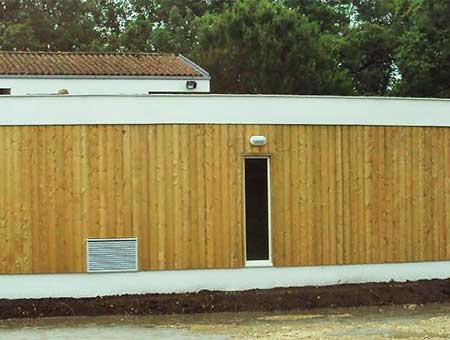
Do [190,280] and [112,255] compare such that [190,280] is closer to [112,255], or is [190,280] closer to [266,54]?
[112,255]

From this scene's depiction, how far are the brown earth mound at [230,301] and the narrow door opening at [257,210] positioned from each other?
64 cm

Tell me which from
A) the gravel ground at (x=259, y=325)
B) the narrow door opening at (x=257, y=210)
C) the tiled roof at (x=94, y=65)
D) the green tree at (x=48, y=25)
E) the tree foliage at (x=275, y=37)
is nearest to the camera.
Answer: the gravel ground at (x=259, y=325)

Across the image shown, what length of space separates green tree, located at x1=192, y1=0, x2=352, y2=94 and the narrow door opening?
17.5 metres

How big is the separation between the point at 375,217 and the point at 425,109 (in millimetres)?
1932

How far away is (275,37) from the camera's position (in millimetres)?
31516

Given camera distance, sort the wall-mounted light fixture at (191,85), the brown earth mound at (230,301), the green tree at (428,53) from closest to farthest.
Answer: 1. the brown earth mound at (230,301)
2. the wall-mounted light fixture at (191,85)
3. the green tree at (428,53)

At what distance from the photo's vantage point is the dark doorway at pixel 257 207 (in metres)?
12.8

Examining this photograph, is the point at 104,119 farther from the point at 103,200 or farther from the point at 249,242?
the point at 249,242

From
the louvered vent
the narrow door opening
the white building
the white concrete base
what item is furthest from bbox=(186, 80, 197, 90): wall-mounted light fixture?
the louvered vent

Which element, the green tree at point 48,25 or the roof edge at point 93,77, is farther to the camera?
the green tree at point 48,25

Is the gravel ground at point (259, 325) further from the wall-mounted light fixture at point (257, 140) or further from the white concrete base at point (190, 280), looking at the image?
the wall-mounted light fixture at point (257, 140)

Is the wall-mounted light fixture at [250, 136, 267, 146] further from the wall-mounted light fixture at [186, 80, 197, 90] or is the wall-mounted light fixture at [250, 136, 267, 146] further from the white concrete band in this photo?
the wall-mounted light fixture at [186, 80, 197, 90]

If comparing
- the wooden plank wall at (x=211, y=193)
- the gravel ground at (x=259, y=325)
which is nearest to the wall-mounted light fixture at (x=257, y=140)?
the wooden plank wall at (x=211, y=193)

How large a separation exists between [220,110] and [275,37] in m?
19.4
